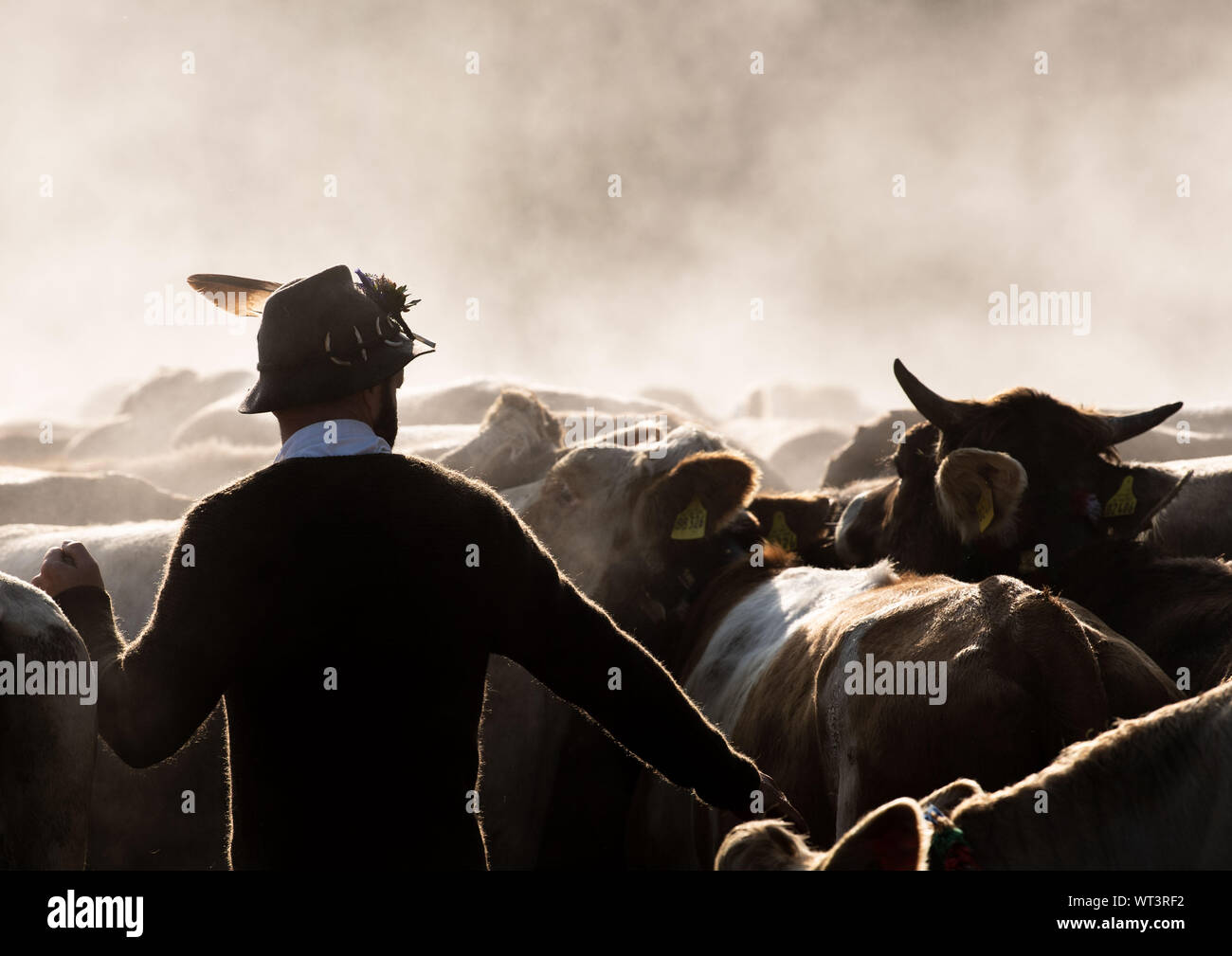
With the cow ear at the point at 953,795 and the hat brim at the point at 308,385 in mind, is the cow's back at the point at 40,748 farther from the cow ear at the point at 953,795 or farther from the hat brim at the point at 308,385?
the cow ear at the point at 953,795

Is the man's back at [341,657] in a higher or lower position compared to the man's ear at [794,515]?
lower

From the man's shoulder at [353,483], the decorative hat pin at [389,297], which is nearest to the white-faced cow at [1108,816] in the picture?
the man's shoulder at [353,483]

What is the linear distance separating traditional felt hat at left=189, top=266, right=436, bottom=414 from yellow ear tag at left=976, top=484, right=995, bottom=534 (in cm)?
257

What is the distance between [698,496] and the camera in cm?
497

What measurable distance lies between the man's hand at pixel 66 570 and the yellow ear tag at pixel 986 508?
9.73 feet

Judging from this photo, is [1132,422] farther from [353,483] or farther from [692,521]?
[353,483]

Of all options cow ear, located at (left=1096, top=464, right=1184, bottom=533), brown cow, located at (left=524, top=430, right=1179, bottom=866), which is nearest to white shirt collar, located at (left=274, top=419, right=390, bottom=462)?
brown cow, located at (left=524, top=430, right=1179, bottom=866)

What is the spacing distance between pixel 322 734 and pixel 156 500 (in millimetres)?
4773

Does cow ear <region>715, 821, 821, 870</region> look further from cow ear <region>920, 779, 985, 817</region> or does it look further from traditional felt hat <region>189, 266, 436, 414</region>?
traditional felt hat <region>189, 266, 436, 414</region>

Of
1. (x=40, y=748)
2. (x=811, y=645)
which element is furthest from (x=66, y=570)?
(x=811, y=645)

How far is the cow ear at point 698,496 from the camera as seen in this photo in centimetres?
492
